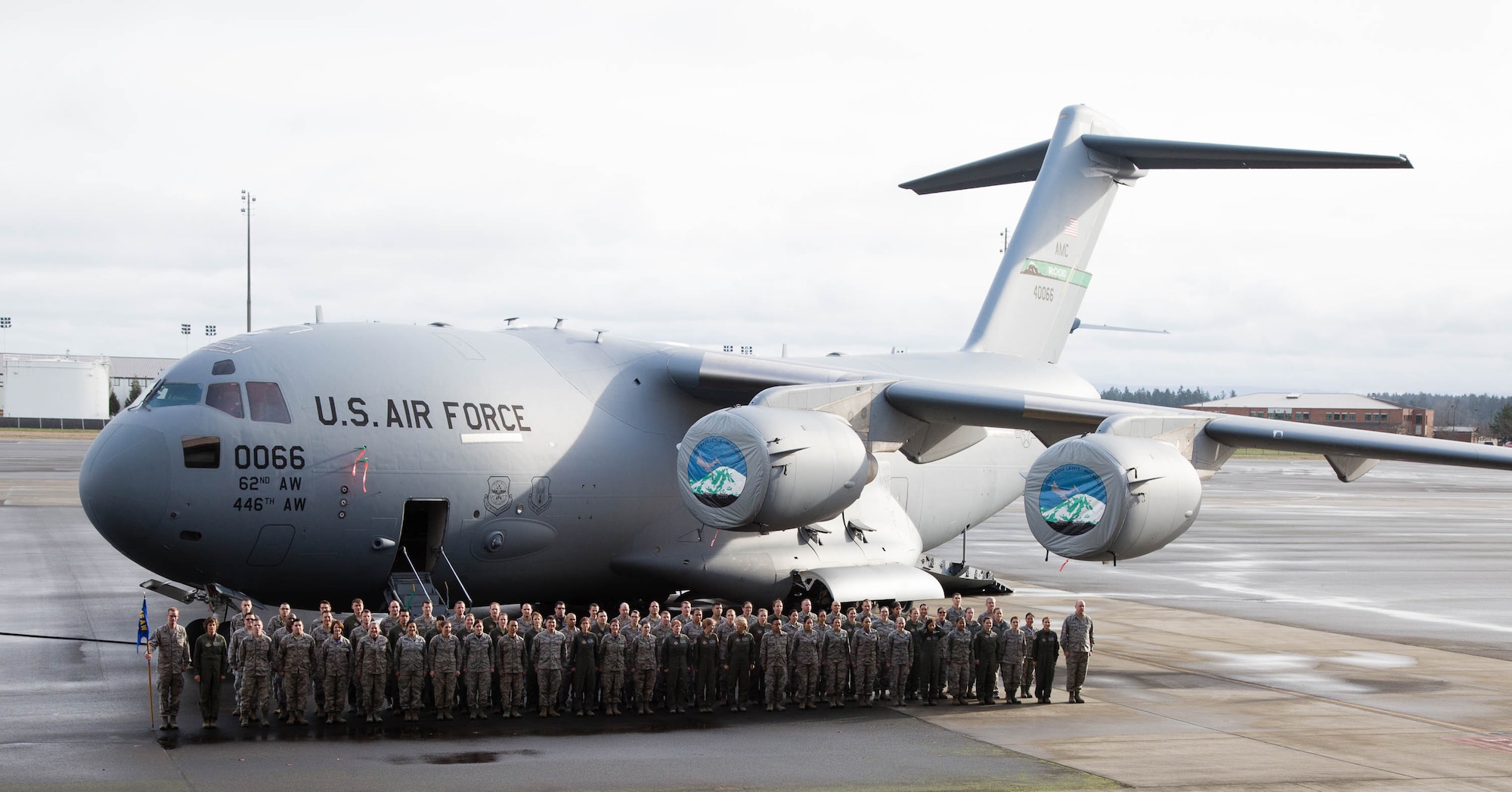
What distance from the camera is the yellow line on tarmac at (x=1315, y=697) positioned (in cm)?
1193

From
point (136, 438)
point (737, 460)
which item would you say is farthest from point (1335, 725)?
point (136, 438)

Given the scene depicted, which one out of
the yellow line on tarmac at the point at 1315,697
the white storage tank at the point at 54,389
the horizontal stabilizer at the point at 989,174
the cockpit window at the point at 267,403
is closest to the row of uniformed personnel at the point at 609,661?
the cockpit window at the point at 267,403

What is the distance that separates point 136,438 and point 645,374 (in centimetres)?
556

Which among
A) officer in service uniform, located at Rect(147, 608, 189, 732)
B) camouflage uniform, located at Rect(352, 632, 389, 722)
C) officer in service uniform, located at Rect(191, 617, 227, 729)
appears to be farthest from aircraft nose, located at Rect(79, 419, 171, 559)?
camouflage uniform, located at Rect(352, 632, 389, 722)

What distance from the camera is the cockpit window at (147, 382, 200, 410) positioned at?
13008 millimetres

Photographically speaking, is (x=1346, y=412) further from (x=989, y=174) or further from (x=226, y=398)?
(x=226, y=398)

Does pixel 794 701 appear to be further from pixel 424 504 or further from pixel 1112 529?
pixel 424 504

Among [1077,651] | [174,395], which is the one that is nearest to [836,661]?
[1077,651]

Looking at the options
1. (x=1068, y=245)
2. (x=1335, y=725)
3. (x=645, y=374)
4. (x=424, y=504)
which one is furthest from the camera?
(x=1068, y=245)

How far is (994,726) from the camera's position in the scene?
11656 mm

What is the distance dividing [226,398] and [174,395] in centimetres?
54

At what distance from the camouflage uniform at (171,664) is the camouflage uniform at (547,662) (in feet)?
9.38

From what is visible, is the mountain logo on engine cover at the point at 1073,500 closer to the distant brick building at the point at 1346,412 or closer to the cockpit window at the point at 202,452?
the cockpit window at the point at 202,452

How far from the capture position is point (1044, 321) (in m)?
21.0
